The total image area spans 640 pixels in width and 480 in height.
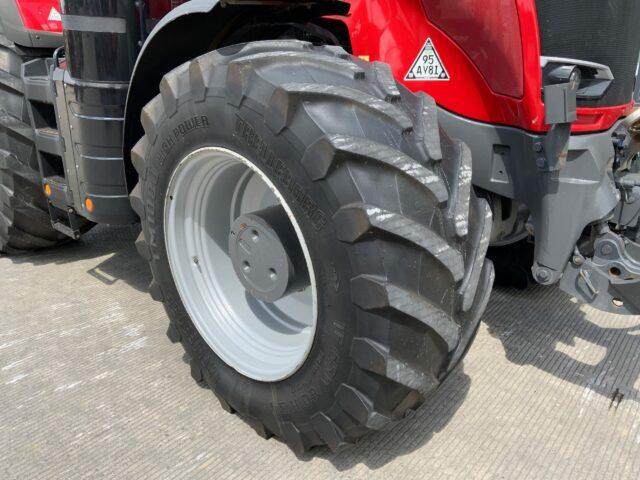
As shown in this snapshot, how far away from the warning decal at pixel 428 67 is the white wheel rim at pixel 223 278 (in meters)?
0.58

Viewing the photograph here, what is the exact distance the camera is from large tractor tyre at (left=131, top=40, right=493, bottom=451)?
1323mm

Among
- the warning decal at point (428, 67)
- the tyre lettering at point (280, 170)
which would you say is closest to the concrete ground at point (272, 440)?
the tyre lettering at point (280, 170)

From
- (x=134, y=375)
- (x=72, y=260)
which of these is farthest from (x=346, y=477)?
(x=72, y=260)

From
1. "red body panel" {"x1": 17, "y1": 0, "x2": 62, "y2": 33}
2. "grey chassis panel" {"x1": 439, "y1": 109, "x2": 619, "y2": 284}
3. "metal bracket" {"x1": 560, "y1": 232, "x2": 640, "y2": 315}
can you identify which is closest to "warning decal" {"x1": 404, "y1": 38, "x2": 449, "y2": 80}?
"grey chassis panel" {"x1": 439, "y1": 109, "x2": 619, "y2": 284}

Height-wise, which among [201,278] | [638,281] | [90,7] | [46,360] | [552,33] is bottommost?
[46,360]

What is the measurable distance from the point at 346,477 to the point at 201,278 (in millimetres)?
822

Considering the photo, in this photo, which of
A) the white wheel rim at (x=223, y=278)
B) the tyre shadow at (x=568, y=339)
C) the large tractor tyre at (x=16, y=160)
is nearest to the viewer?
the white wheel rim at (x=223, y=278)

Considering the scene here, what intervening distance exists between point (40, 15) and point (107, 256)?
Answer: 1.28 m

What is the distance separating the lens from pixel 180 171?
1754 millimetres

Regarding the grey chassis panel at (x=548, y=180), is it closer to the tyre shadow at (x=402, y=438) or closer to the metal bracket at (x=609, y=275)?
the metal bracket at (x=609, y=275)

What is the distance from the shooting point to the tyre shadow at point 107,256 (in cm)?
297

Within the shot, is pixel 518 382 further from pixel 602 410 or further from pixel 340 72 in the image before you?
pixel 340 72

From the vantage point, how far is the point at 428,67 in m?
1.72

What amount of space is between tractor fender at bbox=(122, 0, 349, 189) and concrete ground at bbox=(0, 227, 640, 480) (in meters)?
0.84
